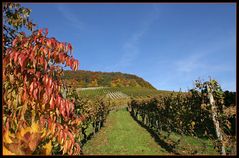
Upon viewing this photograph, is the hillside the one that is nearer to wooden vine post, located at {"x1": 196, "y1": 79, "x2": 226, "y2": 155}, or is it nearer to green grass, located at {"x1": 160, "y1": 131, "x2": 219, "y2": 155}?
green grass, located at {"x1": 160, "y1": 131, "x2": 219, "y2": 155}

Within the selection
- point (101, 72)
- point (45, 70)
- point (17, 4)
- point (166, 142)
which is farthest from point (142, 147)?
point (101, 72)

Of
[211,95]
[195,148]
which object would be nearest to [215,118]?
[211,95]

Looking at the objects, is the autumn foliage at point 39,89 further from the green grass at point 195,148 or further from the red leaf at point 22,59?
the green grass at point 195,148

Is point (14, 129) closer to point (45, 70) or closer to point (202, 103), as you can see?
point (45, 70)

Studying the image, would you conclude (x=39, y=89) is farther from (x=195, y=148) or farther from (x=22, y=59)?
(x=195, y=148)

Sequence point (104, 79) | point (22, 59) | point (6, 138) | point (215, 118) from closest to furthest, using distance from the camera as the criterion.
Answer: point (6, 138)
point (22, 59)
point (215, 118)
point (104, 79)

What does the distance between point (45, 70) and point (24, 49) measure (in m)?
0.31

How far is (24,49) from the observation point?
3086mm

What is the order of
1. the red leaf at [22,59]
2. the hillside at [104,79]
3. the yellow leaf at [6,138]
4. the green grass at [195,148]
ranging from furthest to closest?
the hillside at [104,79] < the green grass at [195,148] < the red leaf at [22,59] < the yellow leaf at [6,138]

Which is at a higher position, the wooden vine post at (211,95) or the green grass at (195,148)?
the wooden vine post at (211,95)

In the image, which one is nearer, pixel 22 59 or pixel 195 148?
pixel 22 59

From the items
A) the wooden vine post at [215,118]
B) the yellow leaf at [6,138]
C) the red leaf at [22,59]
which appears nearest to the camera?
the yellow leaf at [6,138]

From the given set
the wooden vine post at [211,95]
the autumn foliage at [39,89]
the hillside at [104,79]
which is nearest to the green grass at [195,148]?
the wooden vine post at [211,95]

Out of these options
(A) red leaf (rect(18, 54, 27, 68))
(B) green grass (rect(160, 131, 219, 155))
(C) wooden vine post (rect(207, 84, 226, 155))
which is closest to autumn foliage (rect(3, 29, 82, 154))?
(A) red leaf (rect(18, 54, 27, 68))
